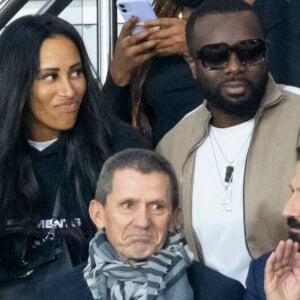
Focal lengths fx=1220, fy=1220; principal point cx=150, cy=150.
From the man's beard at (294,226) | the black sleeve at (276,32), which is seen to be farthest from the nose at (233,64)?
the man's beard at (294,226)

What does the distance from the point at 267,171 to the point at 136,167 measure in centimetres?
45

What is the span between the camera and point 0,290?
3.90 m

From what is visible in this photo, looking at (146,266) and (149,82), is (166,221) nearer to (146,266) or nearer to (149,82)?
(146,266)

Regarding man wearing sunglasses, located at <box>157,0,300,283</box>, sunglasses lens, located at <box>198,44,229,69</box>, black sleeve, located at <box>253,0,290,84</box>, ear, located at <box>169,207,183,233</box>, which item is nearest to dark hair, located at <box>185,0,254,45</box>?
man wearing sunglasses, located at <box>157,0,300,283</box>

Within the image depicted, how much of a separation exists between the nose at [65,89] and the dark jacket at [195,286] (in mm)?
629

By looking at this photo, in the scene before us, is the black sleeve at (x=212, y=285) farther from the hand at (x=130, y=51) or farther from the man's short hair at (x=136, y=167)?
the hand at (x=130, y=51)

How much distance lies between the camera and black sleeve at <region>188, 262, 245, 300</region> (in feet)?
12.1

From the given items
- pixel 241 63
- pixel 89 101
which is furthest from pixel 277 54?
pixel 89 101

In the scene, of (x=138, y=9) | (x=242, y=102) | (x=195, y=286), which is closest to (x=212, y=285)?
(x=195, y=286)

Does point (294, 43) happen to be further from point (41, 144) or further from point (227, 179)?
point (41, 144)

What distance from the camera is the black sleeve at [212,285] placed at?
3.69 metres

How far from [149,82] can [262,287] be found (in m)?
1.16

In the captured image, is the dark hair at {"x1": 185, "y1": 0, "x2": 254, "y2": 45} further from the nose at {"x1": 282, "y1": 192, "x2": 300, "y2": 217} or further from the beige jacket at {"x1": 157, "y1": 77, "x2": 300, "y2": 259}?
the nose at {"x1": 282, "y1": 192, "x2": 300, "y2": 217}

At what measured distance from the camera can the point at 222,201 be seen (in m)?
3.97
